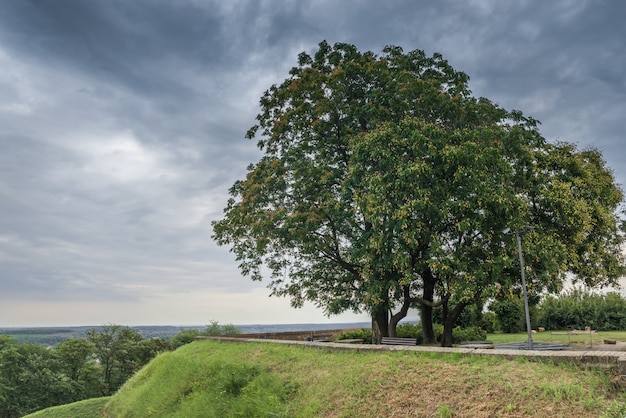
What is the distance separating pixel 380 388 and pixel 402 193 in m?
8.16

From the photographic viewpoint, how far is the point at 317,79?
792 inches

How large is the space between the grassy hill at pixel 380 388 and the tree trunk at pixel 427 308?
313 inches

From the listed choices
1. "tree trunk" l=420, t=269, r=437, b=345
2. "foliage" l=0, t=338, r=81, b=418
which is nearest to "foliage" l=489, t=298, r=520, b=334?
"tree trunk" l=420, t=269, r=437, b=345

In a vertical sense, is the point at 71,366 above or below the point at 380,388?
below

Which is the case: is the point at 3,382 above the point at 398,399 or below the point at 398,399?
below

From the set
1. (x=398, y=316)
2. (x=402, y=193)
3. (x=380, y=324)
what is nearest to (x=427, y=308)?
(x=398, y=316)

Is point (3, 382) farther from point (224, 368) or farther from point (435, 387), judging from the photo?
point (435, 387)

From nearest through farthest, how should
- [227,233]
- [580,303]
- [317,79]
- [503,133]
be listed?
[503,133], [317,79], [227,233], [580,303]

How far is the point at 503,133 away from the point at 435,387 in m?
13.0

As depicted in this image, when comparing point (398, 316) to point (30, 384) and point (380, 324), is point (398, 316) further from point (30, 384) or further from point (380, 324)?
point (30, 384)

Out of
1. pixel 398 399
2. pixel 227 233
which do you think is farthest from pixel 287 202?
pixel 398 399

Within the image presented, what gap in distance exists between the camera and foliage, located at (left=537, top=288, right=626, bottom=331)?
32969 millimetres

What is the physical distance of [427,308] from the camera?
21469 mm

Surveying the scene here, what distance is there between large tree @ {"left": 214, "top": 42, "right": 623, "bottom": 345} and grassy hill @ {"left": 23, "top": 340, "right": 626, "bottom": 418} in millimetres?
5475
